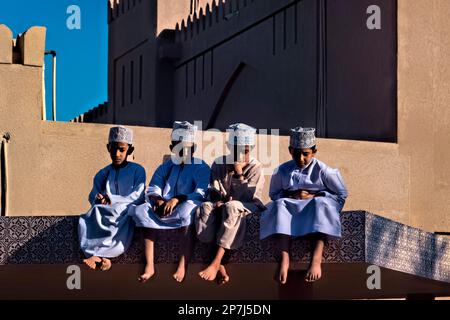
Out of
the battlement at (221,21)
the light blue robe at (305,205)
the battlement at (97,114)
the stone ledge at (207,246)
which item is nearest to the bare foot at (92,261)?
the stone ledge at (207,246)

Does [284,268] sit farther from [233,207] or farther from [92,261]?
[92,261]

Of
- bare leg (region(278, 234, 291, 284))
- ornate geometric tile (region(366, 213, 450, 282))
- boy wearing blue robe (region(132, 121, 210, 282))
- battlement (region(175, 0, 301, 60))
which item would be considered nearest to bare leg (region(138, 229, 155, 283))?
boy wearing blue robe (region(132, 121, 210, 282))

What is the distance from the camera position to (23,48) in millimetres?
13352

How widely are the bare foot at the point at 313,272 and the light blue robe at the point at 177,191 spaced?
3.63 ft

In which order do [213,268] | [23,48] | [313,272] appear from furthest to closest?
[23,48] < [213,268] < [313,272]

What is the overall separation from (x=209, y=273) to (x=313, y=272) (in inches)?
33.2

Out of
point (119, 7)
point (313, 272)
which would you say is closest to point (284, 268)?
point (313, 272)

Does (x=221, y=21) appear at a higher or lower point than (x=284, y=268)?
higher

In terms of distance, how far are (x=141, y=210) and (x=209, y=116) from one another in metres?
11.3

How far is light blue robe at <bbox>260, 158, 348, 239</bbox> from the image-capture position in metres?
9.38

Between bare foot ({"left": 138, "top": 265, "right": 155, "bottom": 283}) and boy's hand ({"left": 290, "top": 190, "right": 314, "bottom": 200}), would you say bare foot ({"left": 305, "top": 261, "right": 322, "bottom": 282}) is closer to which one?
boy's hand ({"left": 290, "top": 190, "right": 314, "bottom": 200})

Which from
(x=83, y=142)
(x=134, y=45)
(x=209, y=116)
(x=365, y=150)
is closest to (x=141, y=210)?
(x=83, y=142)
